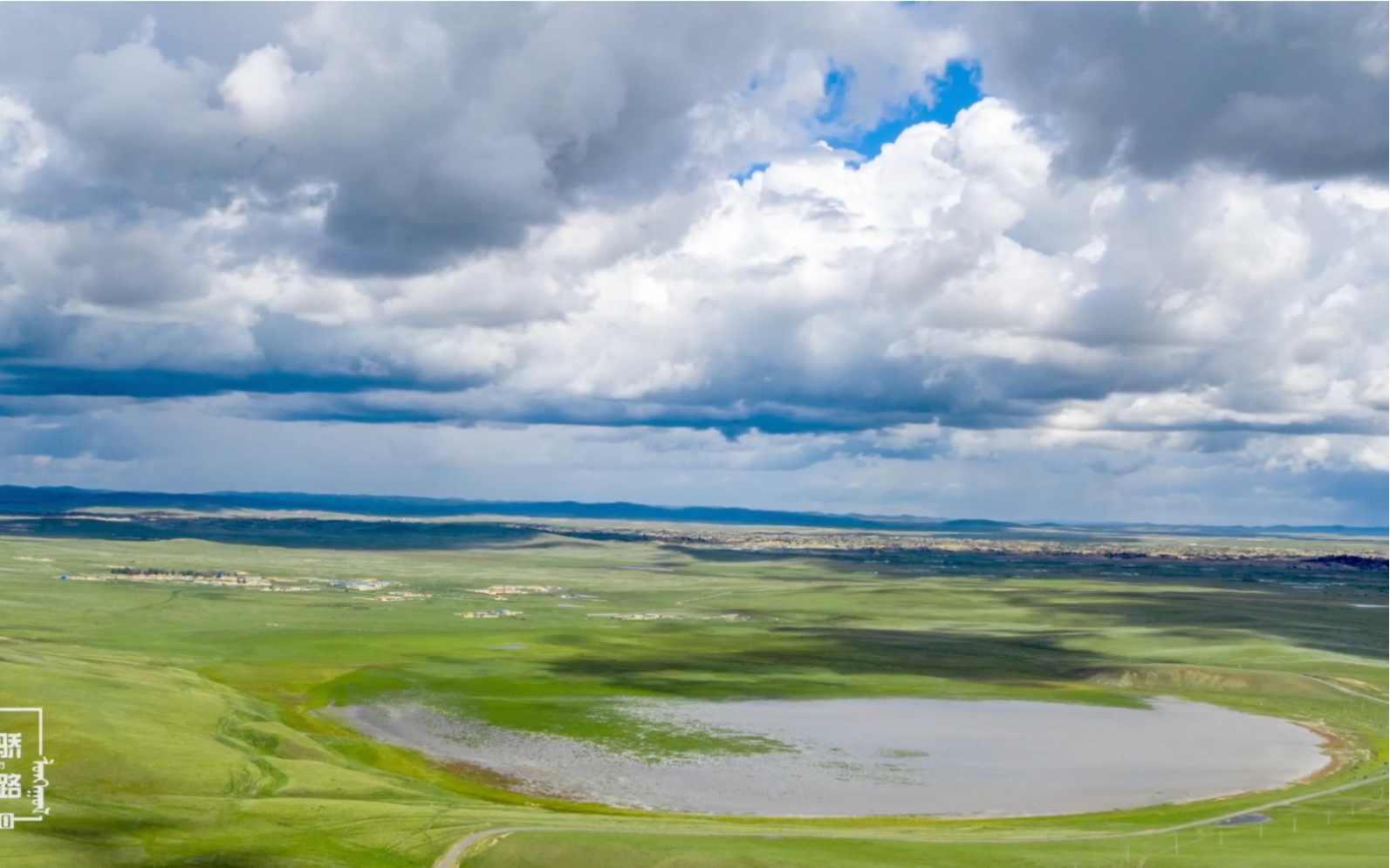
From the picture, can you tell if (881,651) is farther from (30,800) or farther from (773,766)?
(30,800)

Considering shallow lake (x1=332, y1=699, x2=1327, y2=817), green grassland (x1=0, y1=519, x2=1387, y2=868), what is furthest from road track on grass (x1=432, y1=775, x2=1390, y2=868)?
shallow lake (x1=332, y1=699, x2=1327, y2=817)

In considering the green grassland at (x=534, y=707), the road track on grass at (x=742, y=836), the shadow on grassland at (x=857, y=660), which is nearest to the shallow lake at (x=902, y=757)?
the green grassland at (x=534, y=707)

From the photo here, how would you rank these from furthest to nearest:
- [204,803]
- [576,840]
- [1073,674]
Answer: [1073,674], [204,803], [576,840]

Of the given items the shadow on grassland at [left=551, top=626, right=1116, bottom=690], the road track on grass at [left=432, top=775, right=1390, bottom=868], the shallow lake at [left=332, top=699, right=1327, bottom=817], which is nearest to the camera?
the road track on grass at [left=432, top=775, right=1390, bottom=868]

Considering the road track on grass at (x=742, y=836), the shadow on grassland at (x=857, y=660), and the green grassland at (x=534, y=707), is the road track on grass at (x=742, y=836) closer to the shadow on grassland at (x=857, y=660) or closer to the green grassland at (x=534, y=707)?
the green grassland at (x=534, y=707)

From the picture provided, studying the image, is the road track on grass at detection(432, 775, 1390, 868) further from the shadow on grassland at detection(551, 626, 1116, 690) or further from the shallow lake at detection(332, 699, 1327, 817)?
the shadow on grassland at detection(551, 626, 1116, 690)

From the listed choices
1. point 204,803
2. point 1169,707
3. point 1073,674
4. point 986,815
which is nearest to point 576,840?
point 204,803
